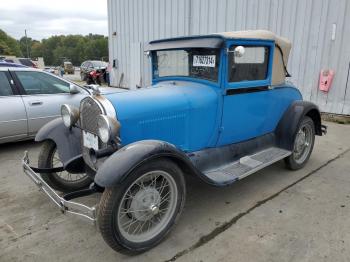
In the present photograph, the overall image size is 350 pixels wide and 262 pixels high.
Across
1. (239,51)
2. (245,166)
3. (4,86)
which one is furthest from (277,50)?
(4,86)

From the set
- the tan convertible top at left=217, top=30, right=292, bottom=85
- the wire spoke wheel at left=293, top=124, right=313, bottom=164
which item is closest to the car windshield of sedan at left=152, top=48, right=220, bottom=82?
the tan convertible top at left=217, top=30, right=292, bottom=85

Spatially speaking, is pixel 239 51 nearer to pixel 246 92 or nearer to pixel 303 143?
pixel 246 92

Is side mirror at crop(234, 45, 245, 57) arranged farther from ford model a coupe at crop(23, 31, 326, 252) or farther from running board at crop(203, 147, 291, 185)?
running board at crop(203, 147, 291, 185)

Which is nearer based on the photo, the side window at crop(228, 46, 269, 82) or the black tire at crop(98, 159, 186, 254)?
the black tire at crop(98, 159, 186, 254)

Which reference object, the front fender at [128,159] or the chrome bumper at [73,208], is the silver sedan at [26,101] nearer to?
the chrome bumper at [73,208]

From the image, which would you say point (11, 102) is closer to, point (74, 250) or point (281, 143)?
point (74, 250)

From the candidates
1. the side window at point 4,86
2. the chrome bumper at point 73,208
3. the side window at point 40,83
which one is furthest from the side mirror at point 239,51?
the side window at point 4,86

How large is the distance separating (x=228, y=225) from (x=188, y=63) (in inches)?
73.6

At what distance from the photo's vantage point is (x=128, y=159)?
241 centimetres

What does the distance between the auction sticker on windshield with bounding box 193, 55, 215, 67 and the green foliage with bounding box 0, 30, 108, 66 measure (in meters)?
63.6

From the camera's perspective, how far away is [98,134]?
2.84 metres

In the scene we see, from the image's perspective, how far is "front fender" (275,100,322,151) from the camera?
4.21m

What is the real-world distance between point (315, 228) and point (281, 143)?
4.98ft

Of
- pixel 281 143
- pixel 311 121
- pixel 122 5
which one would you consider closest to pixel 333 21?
pixel 311 121
